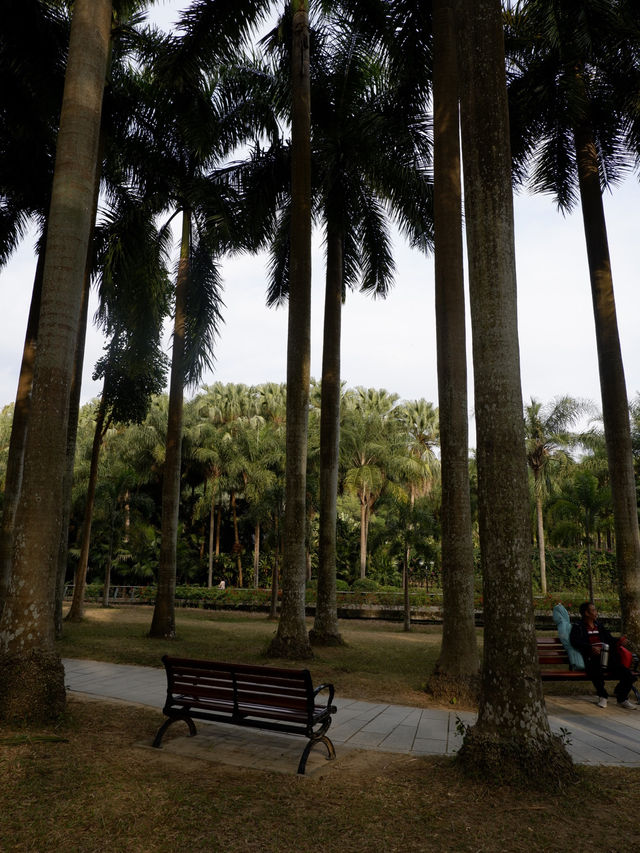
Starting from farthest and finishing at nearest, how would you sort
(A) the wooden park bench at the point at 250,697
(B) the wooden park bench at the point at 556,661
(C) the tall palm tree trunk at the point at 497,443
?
(B) the wooden park bench at the point at 556,661 < (A) the wooden park bench at the point at 250,697 < (C) the tall palm tree trunk at the point at 497,443

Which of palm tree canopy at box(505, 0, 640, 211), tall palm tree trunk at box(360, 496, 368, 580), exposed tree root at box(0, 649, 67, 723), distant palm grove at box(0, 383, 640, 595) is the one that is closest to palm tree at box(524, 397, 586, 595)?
distant palm grove at box(0, 383, 640, 595)

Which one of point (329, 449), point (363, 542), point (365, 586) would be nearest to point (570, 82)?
point (329, 449)

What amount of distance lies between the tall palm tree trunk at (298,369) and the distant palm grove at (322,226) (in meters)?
0.05

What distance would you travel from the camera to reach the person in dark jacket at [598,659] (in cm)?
782

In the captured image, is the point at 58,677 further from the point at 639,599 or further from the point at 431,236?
the point at 431,236

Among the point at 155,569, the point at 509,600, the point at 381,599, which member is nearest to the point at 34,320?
the point at 509,600

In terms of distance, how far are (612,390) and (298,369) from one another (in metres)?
6.27

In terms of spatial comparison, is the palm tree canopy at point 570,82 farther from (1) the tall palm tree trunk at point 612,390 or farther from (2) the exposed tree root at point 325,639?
(2) the exposed tree root at point 325,639

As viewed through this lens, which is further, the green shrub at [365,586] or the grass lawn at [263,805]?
the green shrub at [365,586]

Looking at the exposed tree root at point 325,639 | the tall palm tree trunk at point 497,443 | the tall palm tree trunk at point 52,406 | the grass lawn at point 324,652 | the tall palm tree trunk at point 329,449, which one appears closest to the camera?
the tall palm tree trunk at point 497,443

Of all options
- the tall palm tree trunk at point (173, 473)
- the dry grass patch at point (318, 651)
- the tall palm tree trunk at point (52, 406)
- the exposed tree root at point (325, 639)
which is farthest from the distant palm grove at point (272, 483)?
the tall palm tree trunk at point (52, 406)

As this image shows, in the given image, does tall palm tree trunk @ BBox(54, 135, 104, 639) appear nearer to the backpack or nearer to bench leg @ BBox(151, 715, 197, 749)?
bench leg @ BBox(151, 715, 197, 749)

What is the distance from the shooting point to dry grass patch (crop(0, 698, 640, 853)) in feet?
11.7

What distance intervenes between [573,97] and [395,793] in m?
13.0
